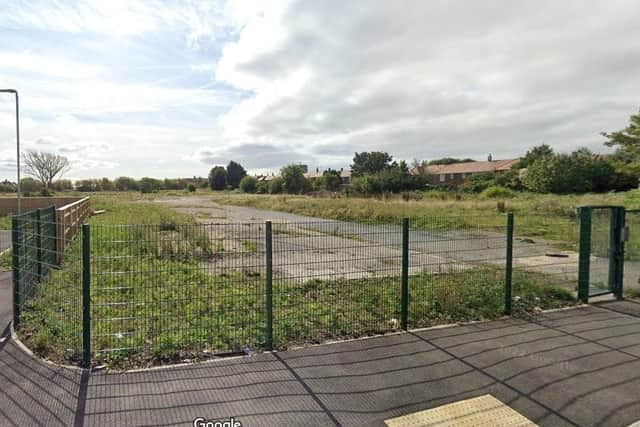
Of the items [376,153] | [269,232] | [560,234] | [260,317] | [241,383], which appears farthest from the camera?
[376,153]

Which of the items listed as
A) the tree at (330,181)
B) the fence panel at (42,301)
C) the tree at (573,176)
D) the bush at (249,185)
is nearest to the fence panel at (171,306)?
the fence panel at (42,301)

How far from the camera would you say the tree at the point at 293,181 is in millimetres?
70188

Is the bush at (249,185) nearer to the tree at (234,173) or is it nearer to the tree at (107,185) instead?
the tree at (234,173)

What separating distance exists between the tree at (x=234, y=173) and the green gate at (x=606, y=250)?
98.7 meters

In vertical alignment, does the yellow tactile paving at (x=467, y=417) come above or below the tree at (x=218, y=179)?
below

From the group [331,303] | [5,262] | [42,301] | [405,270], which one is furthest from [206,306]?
[5,262]

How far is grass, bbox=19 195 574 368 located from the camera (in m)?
4.47

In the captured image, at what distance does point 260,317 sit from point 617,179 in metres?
51.2

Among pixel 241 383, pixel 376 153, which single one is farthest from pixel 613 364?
pixel 376 153

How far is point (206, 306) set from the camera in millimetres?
5938

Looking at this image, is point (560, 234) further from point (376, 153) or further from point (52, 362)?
point (376, 153)

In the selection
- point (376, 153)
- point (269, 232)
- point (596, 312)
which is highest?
point (376, 153)

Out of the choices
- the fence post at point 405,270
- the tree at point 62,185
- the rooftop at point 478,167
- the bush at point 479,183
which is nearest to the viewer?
the fence post at point 405,270

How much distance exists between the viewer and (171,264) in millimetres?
8195
